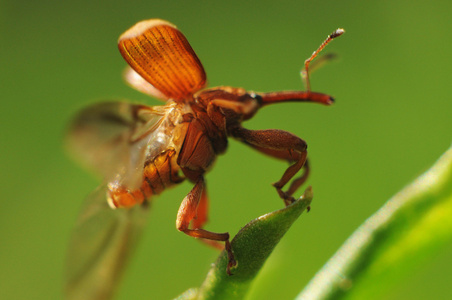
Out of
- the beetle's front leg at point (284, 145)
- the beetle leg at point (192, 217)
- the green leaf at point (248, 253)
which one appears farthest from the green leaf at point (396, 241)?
the beetle's front leg at point (284, 145)

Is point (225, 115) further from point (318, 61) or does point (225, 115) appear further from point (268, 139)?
point (318, 61)

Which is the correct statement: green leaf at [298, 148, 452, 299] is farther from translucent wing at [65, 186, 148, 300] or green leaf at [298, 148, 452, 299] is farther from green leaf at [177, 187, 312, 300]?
translucent wing at [65, 186, 148, 300]

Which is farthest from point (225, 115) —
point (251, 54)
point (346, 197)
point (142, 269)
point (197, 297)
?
point (251, 54)

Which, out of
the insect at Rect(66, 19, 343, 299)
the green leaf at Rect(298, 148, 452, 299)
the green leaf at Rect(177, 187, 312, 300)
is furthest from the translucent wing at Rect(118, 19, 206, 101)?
the green leaf at Rect(298, 148, 452, 299)

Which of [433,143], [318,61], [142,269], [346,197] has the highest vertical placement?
[318,61]

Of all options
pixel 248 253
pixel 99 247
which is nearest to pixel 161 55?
pixel 248 253

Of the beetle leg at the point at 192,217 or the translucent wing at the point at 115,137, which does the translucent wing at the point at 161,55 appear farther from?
the beetle leg at the point at 192,217
